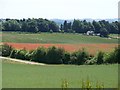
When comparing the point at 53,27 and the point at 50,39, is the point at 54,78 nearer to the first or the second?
the point at 50,39

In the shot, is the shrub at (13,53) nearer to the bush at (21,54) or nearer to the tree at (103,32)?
the bush at (21,54)

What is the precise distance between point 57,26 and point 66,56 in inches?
1663

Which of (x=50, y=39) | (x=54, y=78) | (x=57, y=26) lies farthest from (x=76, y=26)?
(x=54, y=78)

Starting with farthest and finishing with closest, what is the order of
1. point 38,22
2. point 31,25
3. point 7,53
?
point 38,22
point 31,25
point 7,53

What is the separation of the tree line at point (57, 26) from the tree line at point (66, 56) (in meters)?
32.1

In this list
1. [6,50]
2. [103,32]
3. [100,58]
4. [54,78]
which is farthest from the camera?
[103,32]

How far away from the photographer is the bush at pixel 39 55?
133 ft

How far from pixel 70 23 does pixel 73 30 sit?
426 centimetres

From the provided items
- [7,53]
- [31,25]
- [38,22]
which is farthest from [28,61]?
[38,22]

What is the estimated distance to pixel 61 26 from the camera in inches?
3322

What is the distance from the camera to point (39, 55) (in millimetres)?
40594

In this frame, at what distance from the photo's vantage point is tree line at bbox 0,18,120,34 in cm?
7544

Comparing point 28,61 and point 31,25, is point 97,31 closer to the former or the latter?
point 31,25

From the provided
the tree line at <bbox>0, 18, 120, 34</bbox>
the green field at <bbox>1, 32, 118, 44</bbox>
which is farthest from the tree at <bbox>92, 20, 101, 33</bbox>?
the green field at <bbox>1, 32, 118, 44</bbox>
